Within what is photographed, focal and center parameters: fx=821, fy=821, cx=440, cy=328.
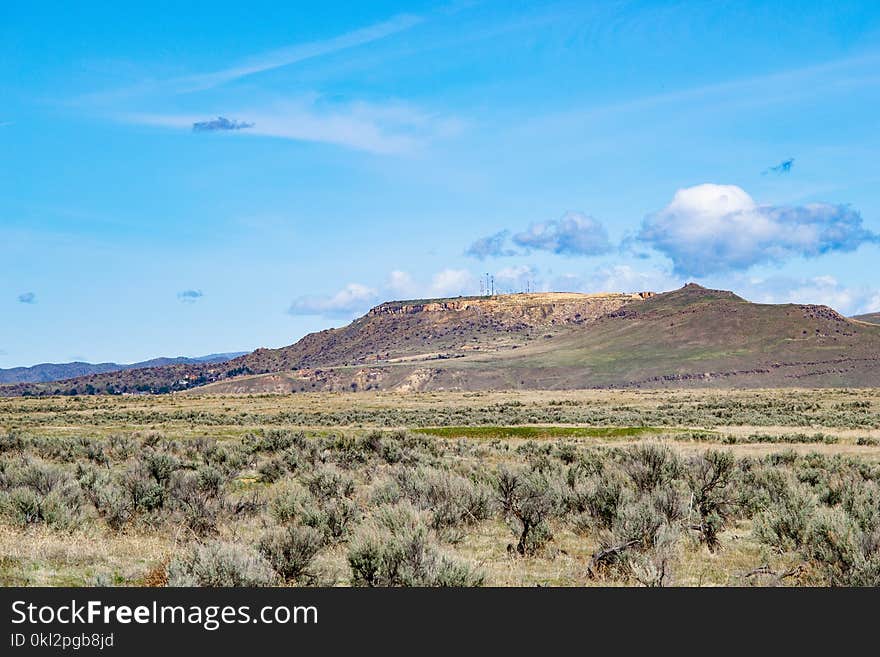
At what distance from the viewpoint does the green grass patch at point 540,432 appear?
153 ft

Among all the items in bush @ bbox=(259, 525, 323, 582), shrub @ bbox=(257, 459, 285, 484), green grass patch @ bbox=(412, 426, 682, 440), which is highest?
bush @ bbox=(259, 525, 323, 582)

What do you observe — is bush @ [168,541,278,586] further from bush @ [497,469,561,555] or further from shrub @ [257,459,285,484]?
shrub @ [257,459,285,484]

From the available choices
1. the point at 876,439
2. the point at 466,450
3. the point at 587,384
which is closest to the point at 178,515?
the point at 466,450

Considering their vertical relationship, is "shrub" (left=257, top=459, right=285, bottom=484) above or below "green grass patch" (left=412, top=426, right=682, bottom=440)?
above

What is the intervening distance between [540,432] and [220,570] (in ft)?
135

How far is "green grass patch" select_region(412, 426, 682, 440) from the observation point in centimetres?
4672

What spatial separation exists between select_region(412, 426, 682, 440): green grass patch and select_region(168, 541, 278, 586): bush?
120 feet

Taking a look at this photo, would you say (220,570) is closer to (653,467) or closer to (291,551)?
(291,551)

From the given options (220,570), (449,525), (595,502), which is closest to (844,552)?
(595,502)

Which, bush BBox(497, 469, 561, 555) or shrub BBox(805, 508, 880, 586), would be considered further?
bush BBox(497, 469, 561, 555)

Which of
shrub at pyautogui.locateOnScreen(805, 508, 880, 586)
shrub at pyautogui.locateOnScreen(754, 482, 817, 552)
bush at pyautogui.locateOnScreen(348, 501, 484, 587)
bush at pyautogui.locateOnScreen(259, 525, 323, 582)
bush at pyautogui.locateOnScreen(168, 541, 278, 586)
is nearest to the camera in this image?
bush at pyautogui.locateOnScreen(168, 541, 278, 586)

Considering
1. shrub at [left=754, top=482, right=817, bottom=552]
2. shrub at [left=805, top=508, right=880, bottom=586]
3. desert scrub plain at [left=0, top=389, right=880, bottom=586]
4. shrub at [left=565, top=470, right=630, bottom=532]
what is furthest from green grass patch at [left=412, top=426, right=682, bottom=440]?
shrub at [left=805, top=508, right=880, bottom=586]

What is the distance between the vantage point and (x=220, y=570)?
29.1ft

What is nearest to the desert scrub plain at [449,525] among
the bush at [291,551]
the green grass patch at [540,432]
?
the bush at [291,551]
